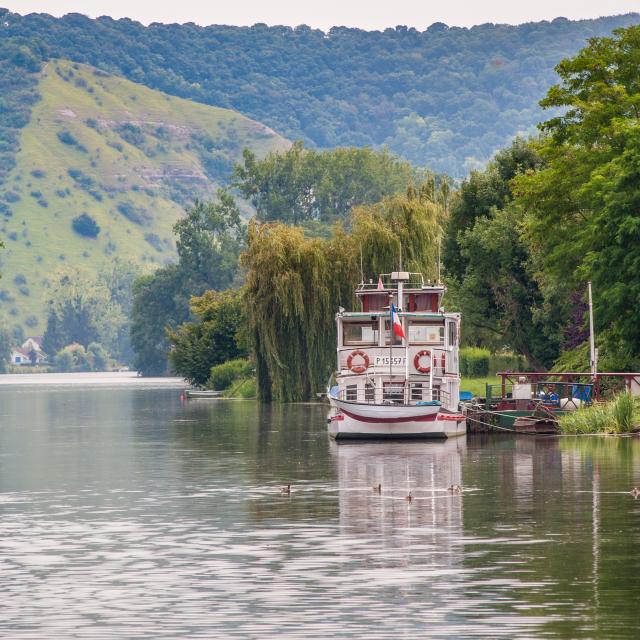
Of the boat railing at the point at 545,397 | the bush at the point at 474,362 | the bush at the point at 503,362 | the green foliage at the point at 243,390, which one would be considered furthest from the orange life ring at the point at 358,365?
the green foliage at the point at 243,390

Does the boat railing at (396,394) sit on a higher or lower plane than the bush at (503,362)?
lower

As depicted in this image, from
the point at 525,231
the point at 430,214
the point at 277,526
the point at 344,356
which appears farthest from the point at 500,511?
the point at 430,214

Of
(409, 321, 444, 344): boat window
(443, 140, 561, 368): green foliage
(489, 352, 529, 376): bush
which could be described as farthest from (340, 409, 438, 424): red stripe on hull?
(489, 352, 529, 376): bush

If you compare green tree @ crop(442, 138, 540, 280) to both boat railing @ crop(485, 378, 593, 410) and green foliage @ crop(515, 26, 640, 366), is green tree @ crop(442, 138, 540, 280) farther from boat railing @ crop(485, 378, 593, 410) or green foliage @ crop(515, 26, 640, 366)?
boat railing @ crop(485, 378, 593, 410)

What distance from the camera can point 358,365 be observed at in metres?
63.6

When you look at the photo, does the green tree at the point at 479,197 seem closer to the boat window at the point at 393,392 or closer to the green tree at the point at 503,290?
the green tree at the point at 503,290

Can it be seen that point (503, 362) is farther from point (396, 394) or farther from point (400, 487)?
point (400, 487)

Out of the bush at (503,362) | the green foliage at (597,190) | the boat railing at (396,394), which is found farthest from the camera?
the bush at (503,362)

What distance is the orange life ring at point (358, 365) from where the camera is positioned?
6350 centimetres

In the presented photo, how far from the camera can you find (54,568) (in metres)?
26.8

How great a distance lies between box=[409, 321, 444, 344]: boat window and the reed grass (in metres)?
6.48

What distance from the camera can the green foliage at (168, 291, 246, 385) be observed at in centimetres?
14038

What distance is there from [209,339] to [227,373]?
7029 mm

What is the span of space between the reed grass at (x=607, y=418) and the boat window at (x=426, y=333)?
648cm
